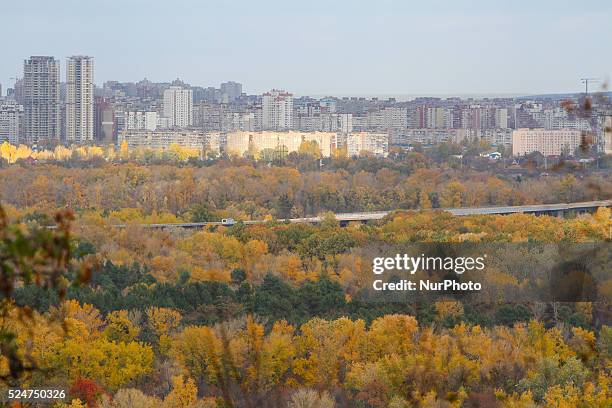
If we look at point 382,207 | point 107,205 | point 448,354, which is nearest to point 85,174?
point 107,205

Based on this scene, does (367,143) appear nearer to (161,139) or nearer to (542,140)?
(161,139)

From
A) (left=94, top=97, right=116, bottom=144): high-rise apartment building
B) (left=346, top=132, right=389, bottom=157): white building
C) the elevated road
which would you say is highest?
(left=94, top=97, right=116, bottom=144): high-rise apartment building

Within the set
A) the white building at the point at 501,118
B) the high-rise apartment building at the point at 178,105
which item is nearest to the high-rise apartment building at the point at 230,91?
the high-rise apartment building at the point at 178,105

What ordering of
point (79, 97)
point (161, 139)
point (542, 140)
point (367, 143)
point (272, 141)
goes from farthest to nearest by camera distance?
point (79, 97) < point (161, 139) < point (367, 143) < point (272, 141) < point (542, 140)

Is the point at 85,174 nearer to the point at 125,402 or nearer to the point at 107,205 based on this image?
the point at 107,205

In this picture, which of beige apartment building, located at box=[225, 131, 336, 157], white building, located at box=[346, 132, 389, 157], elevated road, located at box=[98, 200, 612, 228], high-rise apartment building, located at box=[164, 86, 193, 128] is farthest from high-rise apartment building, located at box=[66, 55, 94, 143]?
elevated road, located at box=[98, 200, 612, 228]

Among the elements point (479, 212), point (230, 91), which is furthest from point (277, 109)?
point (479, 212)

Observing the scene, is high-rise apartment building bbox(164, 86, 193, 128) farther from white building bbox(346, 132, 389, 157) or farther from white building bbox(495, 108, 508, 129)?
white building bbox(495, 108, 508, 129)
